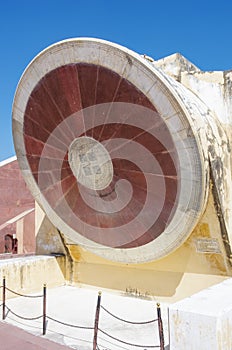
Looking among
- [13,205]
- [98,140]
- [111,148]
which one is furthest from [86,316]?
[13,205]

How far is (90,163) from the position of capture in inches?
246

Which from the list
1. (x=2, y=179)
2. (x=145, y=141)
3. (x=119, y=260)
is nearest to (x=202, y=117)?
(x=145, y=141)

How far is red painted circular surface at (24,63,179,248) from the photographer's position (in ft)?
17.5

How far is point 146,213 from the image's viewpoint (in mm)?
5836

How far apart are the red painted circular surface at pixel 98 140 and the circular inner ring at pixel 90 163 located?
0.11 metres

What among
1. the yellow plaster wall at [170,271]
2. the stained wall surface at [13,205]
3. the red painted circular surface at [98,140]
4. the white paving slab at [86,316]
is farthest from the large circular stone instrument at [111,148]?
the stained wall surface at [13,205]

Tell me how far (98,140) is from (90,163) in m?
0.50

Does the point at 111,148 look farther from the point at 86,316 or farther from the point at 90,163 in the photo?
the point at 86,316

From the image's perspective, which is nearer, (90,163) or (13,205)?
(90,163)

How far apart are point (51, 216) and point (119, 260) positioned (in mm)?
1774

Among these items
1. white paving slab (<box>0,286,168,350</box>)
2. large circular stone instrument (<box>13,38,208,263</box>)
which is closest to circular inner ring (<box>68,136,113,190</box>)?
large circular stone instrument (<box>13,38,208,263</box>)

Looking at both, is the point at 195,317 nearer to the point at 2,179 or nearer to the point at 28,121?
the point at 28,121

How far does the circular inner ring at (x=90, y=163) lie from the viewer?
19.9 ft

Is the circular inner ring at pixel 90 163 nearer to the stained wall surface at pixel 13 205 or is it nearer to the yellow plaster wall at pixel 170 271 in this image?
the yellow plaster wall at pixel 170 271
